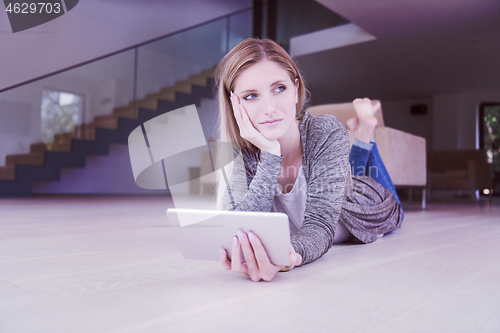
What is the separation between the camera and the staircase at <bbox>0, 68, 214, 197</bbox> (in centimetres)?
440

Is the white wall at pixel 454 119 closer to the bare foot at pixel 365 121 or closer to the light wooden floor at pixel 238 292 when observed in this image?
the bare foot at pixel 365 121

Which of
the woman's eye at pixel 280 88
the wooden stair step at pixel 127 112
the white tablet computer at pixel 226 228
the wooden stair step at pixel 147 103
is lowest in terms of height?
the white tablet computer at pixel 226 228

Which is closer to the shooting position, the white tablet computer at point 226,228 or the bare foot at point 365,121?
the white tablet computer at point 226,228

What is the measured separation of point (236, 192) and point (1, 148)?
4308mm

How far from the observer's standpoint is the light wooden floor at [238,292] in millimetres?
527

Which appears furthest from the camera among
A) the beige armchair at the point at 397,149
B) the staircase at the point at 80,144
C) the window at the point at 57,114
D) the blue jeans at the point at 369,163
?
the window at the point at 57,114

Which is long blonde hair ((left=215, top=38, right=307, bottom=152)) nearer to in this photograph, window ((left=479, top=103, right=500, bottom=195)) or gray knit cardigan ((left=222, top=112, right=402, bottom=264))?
gray knit cardigan ((left=222, top=112, right=402, bottom=264))

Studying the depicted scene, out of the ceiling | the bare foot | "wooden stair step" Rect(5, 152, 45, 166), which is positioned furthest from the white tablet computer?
"wooden stair step" Rect(5, 152, 45, 166)

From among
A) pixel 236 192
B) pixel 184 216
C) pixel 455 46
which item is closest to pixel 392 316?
pixel 184 216

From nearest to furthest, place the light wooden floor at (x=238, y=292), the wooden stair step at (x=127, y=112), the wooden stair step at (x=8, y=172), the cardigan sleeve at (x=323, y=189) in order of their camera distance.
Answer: the light wooden floor at (x=238, y=292) → the cardigan sleeve at (x=323, y=189) → the wooden stair step at (x=8, y=172) → the wooden stair step at (x=127, y=112)

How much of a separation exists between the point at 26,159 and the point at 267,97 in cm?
442

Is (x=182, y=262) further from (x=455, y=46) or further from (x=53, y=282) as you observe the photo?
(x=455, y=46)

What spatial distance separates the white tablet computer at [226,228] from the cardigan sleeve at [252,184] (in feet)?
0.72

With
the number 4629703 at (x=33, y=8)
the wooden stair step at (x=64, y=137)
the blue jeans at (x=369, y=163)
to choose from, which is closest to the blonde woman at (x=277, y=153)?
the blue jeans at (x=369, y=163)
